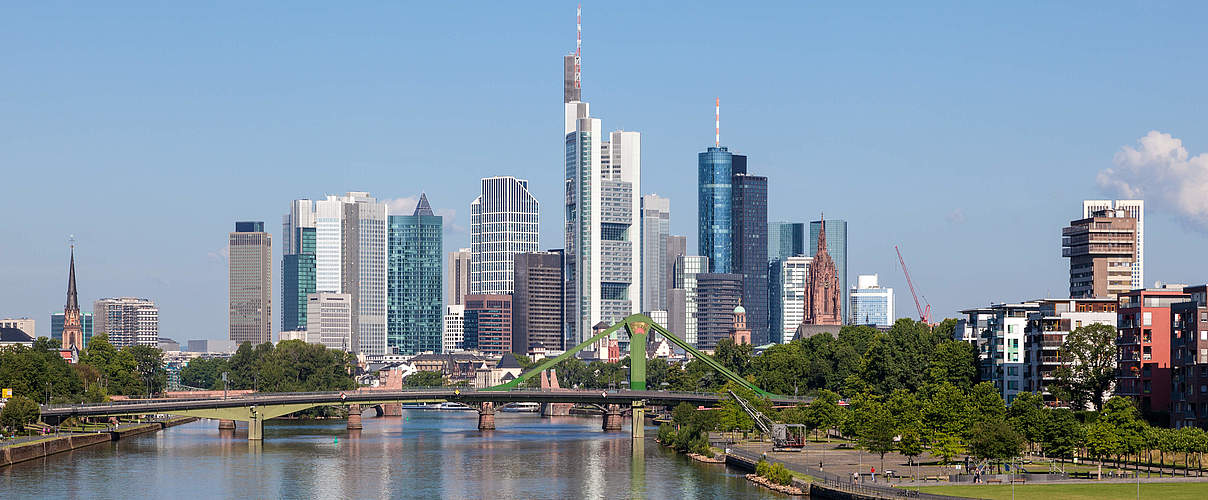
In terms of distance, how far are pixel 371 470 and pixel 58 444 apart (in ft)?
102

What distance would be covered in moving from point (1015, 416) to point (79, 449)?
7983 centimetres

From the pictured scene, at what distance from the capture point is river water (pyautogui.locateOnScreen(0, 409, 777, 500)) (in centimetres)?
10706

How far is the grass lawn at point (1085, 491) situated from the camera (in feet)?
284

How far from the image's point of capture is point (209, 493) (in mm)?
106688

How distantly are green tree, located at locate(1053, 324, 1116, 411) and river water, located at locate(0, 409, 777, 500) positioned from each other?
91.5 ft

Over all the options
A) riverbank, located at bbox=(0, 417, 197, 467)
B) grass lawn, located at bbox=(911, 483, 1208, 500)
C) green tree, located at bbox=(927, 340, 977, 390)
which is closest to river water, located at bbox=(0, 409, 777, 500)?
riverbank, located at bbox=(0, 417, 197, 467)

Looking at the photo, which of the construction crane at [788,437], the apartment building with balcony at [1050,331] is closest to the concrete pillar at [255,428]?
the construction crane at [788,437]

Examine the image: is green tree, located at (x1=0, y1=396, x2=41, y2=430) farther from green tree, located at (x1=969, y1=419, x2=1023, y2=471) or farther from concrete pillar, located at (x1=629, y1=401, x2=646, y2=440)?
green tree, located at (x1=969, y1=419, x2=1023, y2=471)

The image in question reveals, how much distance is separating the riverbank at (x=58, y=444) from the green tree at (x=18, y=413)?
2.43m

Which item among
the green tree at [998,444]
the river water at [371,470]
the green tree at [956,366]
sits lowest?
the river water at [371,470]

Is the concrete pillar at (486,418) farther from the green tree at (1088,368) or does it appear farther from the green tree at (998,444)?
the green tree at (998,444)

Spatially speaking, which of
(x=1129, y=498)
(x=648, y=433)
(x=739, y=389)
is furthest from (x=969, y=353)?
(x=1129, y=498)

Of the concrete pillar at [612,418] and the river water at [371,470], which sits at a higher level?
the river water at [371,470]

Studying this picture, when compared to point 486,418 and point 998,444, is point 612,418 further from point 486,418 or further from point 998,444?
point 998,444
